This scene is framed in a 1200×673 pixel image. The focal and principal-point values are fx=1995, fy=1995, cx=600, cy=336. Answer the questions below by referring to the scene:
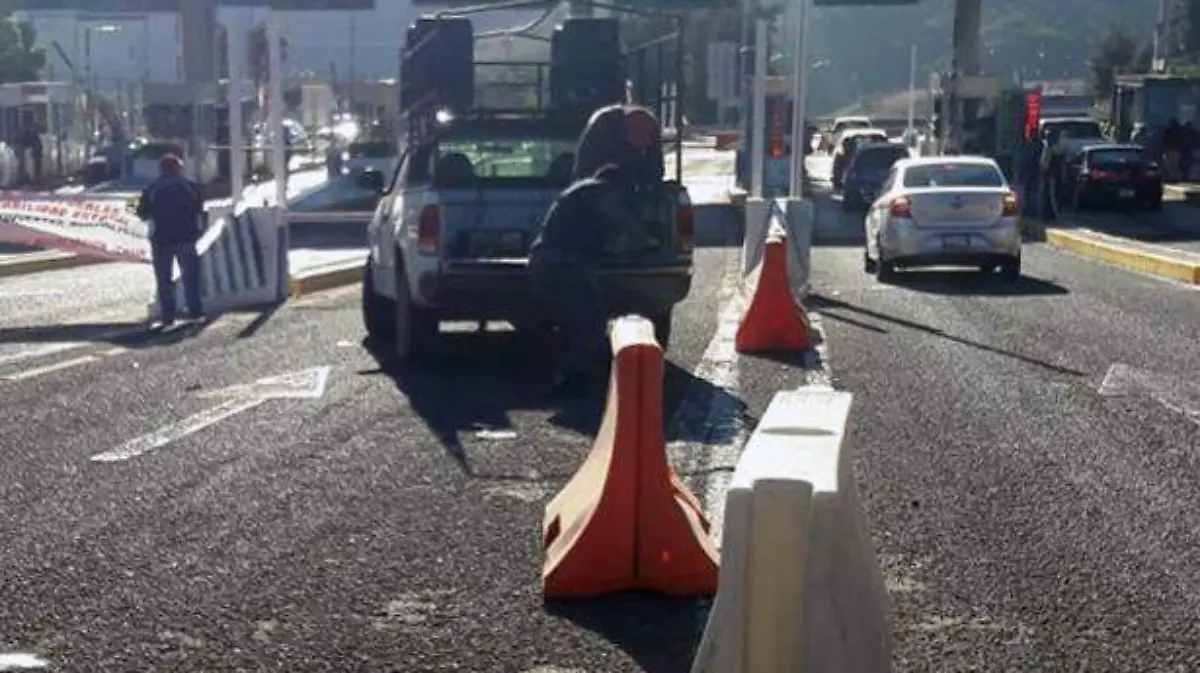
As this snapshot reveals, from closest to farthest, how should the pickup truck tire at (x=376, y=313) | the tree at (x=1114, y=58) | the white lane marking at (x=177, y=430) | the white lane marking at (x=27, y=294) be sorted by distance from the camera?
1. the white lane marking at (x=177, y=430)
2. the pickup truck tire at (x=376, y=313)
3. the white lane marking at (x=27, y=294)
4. the tree at (x=1114, y=58)

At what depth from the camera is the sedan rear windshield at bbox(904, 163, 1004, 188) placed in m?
24.1

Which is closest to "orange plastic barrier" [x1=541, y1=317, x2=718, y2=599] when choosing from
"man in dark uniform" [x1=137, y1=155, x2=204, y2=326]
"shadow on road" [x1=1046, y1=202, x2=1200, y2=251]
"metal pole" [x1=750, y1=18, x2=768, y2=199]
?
"man in dark uniform" [x1=137, y1=155, x2=204, y2=326]

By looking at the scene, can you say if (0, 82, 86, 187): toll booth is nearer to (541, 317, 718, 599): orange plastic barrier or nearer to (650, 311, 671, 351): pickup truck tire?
(650, 311, 671, 351): pickup truck tire

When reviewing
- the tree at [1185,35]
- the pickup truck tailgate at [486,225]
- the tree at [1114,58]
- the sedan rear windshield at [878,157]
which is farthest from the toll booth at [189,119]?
the tree at [1114,58]

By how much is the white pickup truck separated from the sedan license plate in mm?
8429

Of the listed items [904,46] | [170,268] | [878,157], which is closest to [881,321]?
[170,268]

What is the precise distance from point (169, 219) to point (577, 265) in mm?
6787

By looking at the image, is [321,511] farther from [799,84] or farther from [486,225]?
[799,84]

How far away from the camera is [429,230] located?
14.6 meters

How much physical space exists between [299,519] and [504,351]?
7239 mm

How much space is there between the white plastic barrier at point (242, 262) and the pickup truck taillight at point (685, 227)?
24.4 ft

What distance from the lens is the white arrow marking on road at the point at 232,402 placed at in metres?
11.2

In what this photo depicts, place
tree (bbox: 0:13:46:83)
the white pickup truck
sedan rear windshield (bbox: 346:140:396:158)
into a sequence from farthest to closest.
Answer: tree (bbox: 0:13:46:83), sedan rear windshield (bbox: 346:140:396:158), the white pickup truck

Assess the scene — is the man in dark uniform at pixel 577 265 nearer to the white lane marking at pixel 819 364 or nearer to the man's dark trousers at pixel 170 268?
the white lane marking at pixel 819 364
